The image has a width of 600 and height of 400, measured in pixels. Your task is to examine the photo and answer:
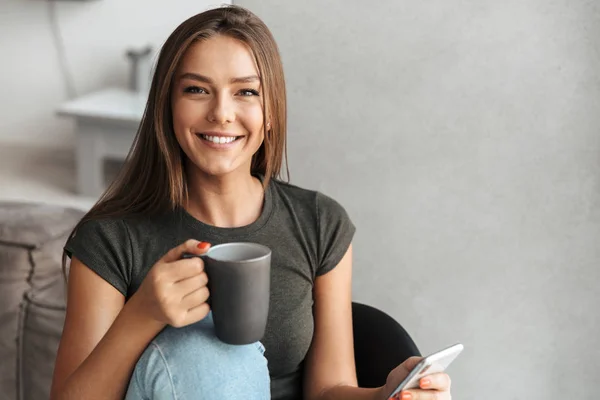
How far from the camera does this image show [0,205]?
6.02ft

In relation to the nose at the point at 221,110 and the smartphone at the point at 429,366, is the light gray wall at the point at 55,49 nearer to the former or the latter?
the nose at the point at 221,110

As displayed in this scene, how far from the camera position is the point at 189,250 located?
3.18ft

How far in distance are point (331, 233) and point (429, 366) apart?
0.39 m

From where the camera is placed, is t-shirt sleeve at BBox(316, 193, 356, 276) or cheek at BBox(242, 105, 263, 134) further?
t-shirt sleeve at BBox(316, 193, 356, 276)

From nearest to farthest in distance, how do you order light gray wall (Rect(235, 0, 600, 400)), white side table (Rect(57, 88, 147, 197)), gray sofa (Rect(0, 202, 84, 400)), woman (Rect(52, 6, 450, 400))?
woman (Rect(52, 6, 450, 400)) → light gray wall (Rect(235, 0, 600, 400)) → gray sofa (Rect(0, 202, 84, 400)) → white side table (Rect(57, 88, 147, 197))

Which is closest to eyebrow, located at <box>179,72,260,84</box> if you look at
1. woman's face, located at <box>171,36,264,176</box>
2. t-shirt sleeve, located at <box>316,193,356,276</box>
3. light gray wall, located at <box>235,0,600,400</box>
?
woman's face, located at <box>171,36,264,176</box>

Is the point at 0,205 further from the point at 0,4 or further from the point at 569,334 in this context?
the point at 569,334

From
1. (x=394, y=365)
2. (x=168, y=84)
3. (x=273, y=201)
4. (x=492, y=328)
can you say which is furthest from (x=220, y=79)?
(x=492, y=328)

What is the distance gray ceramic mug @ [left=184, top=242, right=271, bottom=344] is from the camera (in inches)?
36.8

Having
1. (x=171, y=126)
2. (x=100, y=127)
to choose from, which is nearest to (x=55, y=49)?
(x=100, y=127)

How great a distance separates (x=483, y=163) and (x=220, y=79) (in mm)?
673

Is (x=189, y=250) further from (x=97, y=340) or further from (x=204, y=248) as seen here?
(x=97, y=340)

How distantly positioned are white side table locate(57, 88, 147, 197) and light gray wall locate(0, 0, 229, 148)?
3 centimetres

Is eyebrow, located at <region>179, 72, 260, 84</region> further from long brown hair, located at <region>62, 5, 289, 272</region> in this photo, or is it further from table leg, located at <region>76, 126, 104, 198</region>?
table leg, located at <region>76, 126, 104, 198</region>
